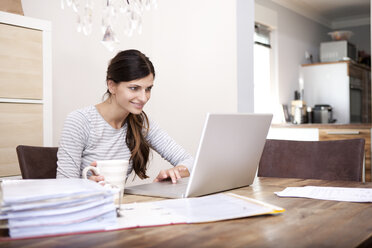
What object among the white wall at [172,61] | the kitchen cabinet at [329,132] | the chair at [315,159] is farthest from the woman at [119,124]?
the kitchen cabinet at [329,132]

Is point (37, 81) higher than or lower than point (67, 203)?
higher

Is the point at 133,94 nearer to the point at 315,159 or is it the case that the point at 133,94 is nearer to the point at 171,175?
the point at 171,175

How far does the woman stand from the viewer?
5.56 feet

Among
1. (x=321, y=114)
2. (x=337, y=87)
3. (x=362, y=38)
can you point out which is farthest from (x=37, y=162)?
(x=362, y=38)

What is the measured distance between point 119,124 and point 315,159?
0.87 meters

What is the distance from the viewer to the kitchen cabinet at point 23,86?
2.06 metres

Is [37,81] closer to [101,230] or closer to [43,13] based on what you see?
[43,13]

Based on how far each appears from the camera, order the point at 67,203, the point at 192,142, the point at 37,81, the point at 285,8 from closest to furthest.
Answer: the point at 67,203, the point at 37,81, the point at 192,142, the point at 285,8

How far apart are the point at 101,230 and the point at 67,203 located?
8cm

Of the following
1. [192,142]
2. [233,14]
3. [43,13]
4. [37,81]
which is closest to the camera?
[37,81]

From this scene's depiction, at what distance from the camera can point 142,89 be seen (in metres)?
1.80

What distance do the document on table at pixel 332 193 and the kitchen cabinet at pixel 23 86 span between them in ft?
4.44

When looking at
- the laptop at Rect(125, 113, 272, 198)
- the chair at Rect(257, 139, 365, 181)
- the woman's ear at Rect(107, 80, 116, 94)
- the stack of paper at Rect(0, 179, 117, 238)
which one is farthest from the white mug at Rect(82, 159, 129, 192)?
the chair at Rect(257, 139, 365, 181)

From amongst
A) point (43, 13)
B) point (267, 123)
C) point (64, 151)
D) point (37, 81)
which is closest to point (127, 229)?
point (267, 123)
